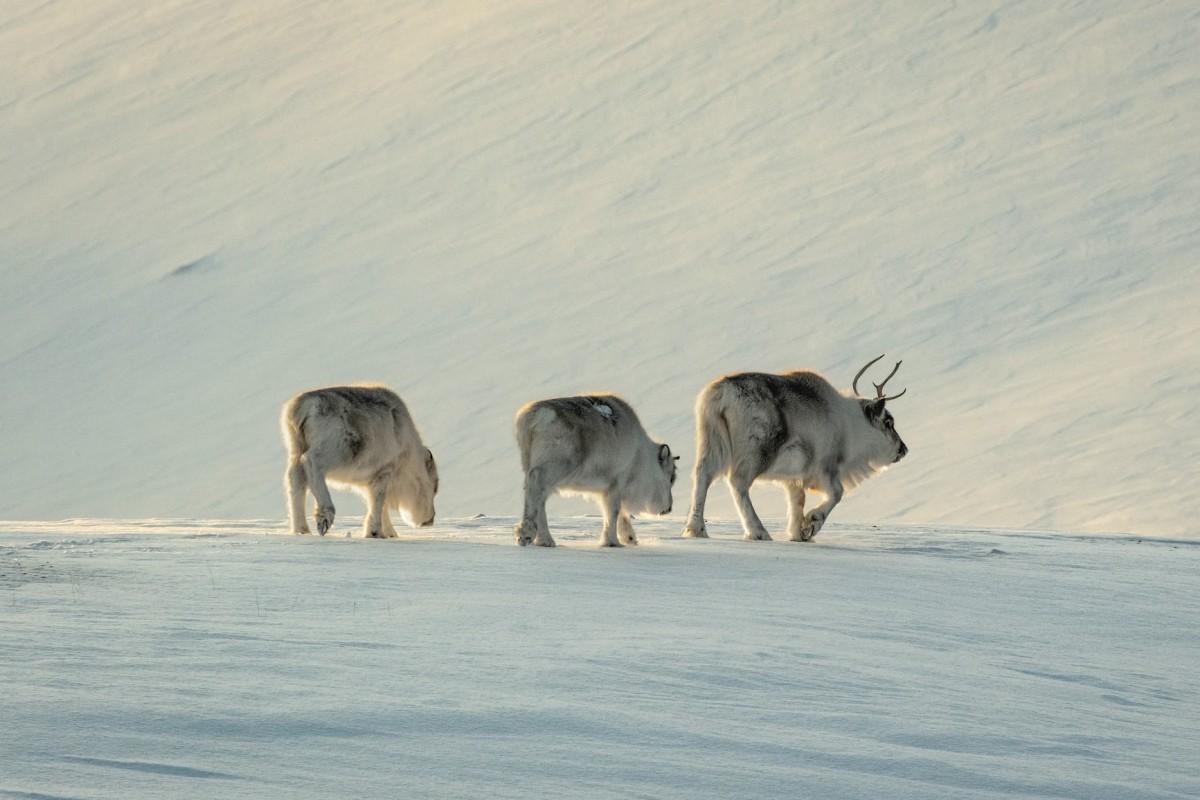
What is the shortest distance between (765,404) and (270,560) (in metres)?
4.69

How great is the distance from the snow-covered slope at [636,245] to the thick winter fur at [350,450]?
12.7 meters

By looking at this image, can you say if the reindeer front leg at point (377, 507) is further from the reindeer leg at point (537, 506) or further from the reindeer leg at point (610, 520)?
the reindeer leg at point (610, 520)

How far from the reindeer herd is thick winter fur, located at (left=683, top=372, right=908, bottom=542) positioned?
0.01 meters

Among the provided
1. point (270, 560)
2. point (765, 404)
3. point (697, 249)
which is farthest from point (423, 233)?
point (270, 560)

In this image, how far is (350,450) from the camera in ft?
39.2

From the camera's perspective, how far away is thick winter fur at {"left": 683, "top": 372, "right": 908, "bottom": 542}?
43.3 feet

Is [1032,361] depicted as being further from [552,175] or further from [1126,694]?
[1126,694]

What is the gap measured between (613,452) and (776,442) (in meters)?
1.92

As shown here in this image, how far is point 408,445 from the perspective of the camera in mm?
12586

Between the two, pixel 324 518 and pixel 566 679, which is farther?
pixel 324 518

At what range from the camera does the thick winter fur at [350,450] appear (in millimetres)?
11859

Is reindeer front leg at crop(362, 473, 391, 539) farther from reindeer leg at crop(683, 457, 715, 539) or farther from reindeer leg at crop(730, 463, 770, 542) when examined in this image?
reindeer leg at crop(730, 463, 770, 542)

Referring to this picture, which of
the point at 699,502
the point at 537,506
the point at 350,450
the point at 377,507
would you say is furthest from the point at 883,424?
the point at 350,450

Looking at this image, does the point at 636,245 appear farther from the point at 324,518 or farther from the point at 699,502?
the point at 324,518
